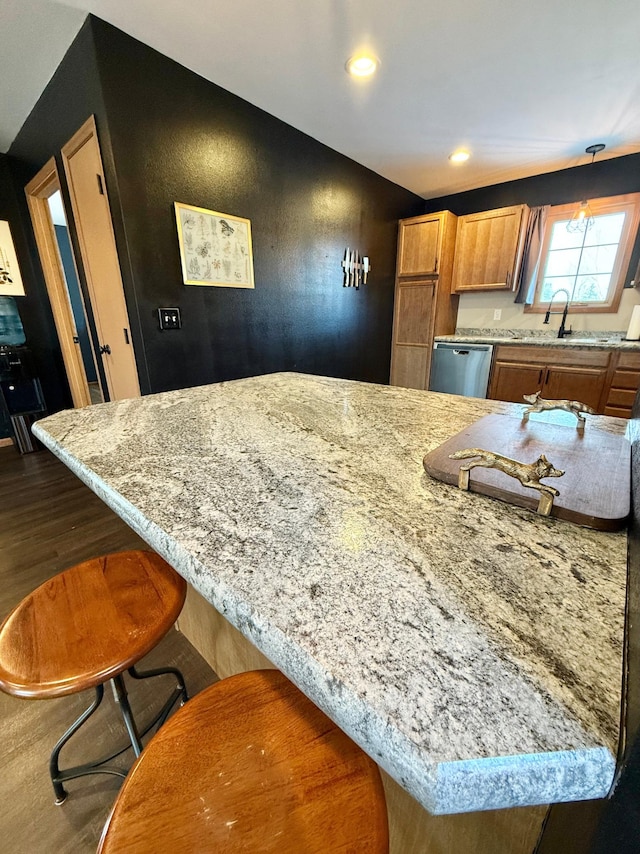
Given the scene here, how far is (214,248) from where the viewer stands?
2.29 metres

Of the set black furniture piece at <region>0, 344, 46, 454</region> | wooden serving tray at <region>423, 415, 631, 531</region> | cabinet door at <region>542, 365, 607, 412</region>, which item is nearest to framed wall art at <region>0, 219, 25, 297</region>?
black furniture piece at <region>0, 344, 46, 454</region>

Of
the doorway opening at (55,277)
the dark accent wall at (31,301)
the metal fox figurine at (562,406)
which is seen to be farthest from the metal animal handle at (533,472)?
the dark accent wall at (31,301)

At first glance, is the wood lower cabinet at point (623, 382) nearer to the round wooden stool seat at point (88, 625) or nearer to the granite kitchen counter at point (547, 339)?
the granite kitchen counter at point (547, 339)

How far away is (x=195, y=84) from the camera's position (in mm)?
2051

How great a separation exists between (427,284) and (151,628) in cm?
406

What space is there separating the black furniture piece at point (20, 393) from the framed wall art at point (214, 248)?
6.98ft

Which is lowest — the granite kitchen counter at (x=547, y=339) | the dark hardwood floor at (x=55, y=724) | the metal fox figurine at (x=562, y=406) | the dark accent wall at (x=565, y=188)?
the dark hardwood floor at (x=55, y=724)

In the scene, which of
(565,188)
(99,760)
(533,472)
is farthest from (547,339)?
(99,760)

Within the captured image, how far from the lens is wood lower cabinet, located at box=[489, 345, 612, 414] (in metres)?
2.94

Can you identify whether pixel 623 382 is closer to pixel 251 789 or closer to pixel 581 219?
pixel 581 219

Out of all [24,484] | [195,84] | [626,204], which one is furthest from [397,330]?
[24,484]

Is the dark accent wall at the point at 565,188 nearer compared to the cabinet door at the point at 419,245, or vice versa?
the dark accent wall at the point at 565,188

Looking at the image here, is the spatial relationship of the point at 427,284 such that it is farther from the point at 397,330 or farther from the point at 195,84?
the point at 195,84

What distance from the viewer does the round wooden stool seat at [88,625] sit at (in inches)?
26.6
